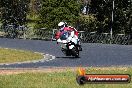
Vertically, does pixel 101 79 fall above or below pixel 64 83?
above

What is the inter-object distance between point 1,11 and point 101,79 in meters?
43.8

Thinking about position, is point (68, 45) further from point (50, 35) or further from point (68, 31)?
point (50, 35)

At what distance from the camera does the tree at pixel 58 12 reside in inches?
1764

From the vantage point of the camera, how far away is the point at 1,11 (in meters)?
49.4

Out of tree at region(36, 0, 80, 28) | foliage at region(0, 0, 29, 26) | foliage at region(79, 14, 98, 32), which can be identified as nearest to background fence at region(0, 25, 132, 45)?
tree at region(36, 0, 80, 28)

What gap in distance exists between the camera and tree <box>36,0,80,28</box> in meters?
44.8

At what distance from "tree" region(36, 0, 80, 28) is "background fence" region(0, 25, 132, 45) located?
1.04m

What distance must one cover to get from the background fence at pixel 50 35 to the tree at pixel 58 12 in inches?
41.1

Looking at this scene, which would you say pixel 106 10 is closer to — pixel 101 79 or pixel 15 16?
pixel 15 16

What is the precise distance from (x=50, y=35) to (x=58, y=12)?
2.55 m

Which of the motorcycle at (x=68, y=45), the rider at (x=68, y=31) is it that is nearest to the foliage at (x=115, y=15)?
the motorcycle at (x=68, y=45)

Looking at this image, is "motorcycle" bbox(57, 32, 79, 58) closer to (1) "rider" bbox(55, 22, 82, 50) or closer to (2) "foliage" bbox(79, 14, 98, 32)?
(1) "rider" bbox(55, 22, 82, 50)

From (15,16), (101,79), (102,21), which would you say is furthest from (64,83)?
(15,16)

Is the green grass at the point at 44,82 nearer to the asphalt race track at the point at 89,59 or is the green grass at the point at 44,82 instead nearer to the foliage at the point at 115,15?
the asphalt race track at the point at 89,59
